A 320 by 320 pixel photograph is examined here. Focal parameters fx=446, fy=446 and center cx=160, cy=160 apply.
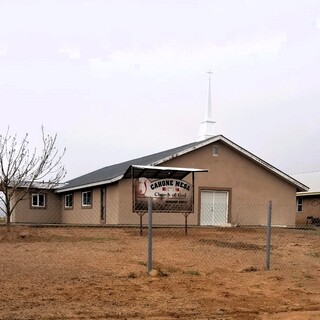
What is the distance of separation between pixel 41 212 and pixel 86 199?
6.45 m

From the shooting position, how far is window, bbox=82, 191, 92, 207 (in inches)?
1063

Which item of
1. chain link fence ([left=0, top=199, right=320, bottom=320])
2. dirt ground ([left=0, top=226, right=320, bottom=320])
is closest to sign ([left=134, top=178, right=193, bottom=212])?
chain link fence ([left=0, top=199, right=320, bottom=320])

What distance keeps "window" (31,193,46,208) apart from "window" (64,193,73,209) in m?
2.02

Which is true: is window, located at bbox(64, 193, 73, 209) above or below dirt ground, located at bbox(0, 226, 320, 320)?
below

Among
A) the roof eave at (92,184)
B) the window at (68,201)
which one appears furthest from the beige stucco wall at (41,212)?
the roof eave at (92,184)

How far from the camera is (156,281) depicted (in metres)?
8.37

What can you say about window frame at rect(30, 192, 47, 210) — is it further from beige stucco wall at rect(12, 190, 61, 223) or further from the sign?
the sign

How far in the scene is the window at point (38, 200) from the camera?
32263 millimetres

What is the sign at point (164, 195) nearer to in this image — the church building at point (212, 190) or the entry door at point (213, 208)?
the church building at point (212, 190)

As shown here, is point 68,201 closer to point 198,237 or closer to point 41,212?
point 41,212

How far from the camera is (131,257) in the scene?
440 inches

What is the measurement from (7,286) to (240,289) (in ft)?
13.3

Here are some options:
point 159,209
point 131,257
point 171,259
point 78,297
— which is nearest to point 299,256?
point 171,259

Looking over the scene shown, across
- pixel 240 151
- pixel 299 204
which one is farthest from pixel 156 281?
pixel 299 204
